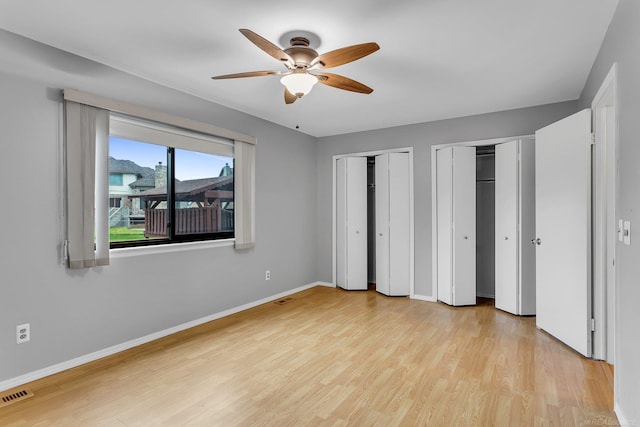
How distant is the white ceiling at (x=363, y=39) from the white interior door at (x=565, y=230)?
24.2 inches

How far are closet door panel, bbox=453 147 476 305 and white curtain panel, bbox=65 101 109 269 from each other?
13.0 ft

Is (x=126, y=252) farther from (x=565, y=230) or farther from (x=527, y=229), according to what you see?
(x=527, y=229)

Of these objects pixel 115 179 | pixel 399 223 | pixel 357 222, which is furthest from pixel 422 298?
pixel 115 179

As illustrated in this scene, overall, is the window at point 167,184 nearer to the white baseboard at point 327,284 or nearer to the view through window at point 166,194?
the view through window at point 166,194

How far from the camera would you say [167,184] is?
3578mm

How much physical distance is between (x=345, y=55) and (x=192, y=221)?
2.54 metres

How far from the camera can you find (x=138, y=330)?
10.5 feet

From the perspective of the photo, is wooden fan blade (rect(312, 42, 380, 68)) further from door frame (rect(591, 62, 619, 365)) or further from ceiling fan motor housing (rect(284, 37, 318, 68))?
door frame (rect(591, 62, 619, 365))

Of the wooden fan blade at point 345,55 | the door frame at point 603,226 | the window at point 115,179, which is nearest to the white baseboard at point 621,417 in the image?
the door frame at point 603,226

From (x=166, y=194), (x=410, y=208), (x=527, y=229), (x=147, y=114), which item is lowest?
(x=527, y=229)

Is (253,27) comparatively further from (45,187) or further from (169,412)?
(169,412)

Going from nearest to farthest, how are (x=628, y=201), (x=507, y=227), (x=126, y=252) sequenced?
(x=628, y=201)
(x=126, y=252)
(x=507, y=227)

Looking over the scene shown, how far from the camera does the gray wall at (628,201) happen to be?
1.70m

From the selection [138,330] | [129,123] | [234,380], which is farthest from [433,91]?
[138,330]
